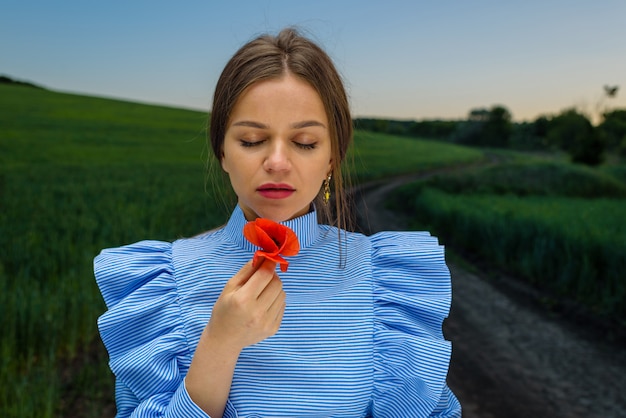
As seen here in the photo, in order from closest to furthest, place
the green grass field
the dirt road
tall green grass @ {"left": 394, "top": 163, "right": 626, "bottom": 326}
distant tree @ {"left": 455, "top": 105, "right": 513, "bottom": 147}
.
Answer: the green grass field, the dirt road, tall green grass @ {"left": 394, "top": 163, "right": 626, "bottom": 326}, distant tree @ {"left": 455, "top": 105, "right": 513, "bottom": 147}

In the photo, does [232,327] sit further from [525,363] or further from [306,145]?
[525,363]

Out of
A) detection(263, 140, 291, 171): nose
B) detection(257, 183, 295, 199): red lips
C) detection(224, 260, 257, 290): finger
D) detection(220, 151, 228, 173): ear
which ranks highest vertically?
detection(263, 140, 291, 171): nose

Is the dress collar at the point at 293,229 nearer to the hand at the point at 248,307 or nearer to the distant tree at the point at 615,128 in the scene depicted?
the hand at the point at 248,307

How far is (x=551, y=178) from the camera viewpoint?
1897 centimetres

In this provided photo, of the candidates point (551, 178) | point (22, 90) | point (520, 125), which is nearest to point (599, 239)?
point (551, 178)

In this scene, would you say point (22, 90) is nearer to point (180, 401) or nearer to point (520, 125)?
point (520, 125)

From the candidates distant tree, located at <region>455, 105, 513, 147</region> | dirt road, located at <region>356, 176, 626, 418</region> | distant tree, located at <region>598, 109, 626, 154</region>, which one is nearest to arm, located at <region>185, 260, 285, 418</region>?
dirt road, located at <region>356, 176, 626, 418</region>

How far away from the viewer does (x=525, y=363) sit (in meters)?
4.18

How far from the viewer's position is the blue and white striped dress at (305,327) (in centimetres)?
139

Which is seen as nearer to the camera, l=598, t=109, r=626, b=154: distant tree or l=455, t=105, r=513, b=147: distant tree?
l=598, t=109, r=626, b=154: distant tree

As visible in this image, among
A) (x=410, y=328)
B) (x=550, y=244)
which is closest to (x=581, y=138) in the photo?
(x=550, y=244)

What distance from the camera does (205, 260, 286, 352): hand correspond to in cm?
112

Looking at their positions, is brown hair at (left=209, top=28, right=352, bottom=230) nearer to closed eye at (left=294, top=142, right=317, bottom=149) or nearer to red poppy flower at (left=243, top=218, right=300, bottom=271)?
closed eye at (left=294, top=142, right=317, bottom=149)

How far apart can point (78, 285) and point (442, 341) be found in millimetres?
3695
